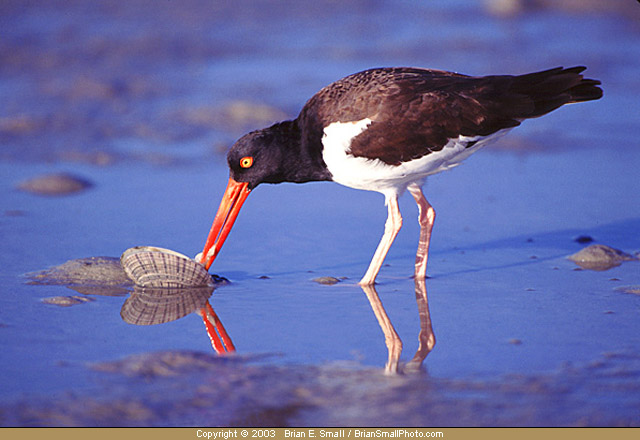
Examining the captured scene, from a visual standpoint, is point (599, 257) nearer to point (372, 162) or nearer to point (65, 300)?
point (372, 162)

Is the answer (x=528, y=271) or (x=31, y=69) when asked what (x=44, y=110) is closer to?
(x=31, y=69)

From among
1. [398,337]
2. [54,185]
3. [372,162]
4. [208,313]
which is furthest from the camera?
[54,185]

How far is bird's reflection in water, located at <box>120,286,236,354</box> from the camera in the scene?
158 inches

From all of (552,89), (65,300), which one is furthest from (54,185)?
(552,89)

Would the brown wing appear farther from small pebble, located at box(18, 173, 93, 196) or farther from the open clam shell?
small pebble, located at box(18, 173, 93, 196)

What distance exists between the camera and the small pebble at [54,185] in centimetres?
609

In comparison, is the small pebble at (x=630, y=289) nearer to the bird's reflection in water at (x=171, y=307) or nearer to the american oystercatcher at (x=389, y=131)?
the american oystercatcher at (x=389, y=131)

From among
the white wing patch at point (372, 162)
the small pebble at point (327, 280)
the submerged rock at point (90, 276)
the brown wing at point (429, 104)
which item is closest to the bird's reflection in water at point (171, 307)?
the submerged rock at point (90, 276)

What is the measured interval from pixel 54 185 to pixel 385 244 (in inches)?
105

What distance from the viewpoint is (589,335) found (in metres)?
3.91

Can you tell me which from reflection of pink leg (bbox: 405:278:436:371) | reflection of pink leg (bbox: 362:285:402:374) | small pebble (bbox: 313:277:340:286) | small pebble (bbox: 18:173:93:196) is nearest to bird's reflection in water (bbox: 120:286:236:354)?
small pebble (bbox: 313:277:340:286)

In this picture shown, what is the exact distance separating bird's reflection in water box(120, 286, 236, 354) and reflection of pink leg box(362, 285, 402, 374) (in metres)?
0.71

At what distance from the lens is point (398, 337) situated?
3963 mm
